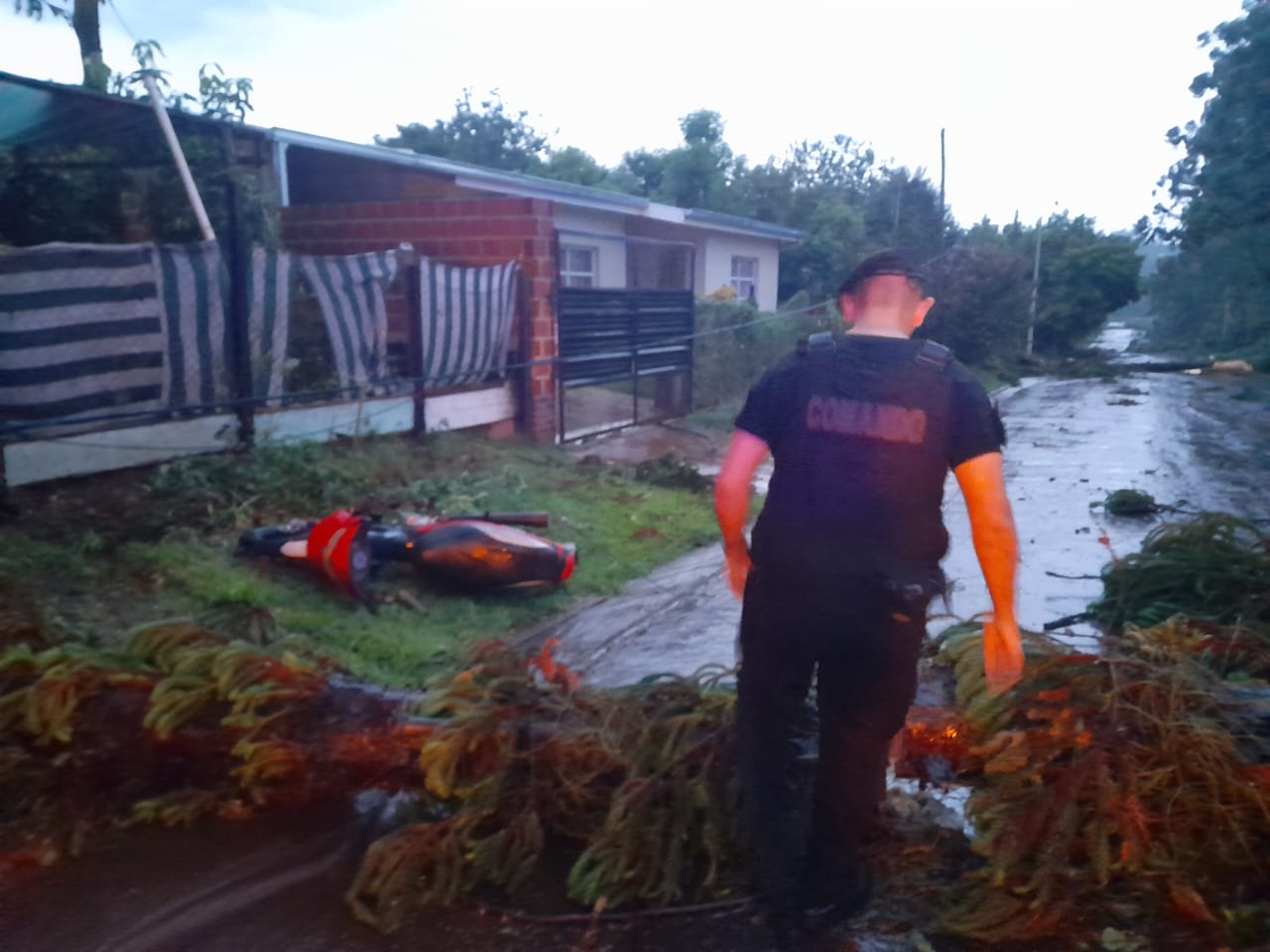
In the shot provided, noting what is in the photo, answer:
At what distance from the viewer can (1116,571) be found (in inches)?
212

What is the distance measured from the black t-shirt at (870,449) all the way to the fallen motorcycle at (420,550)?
3.24m

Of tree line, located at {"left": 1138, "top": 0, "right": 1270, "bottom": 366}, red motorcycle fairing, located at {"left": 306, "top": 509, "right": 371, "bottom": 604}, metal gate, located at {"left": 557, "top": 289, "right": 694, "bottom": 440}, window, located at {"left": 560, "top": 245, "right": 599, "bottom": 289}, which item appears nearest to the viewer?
red motorcycle fairing, located at {"left": 306, "top": 509, "right": 371, "bottom": 604}

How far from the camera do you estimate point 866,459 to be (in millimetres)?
2791

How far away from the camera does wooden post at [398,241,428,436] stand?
9.06 metres

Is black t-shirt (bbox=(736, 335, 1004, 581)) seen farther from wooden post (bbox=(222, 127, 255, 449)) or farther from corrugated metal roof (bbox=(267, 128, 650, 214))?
corrugated metal roof (bbox=(267, 128, 650, 214))

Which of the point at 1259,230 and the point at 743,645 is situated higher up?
the point at 1259,230

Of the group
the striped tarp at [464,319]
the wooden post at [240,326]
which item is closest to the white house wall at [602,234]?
the striped tarp at [464,319]

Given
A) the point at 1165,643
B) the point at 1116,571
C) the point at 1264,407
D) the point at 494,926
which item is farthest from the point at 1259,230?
the point at 494,926

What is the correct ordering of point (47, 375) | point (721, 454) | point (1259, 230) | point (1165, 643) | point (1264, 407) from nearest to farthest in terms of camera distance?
1. point (1165, 643)
2. point (47, 375)
3. point (721, 454)
4. point (1264, 407)
5. point (1259, 230)

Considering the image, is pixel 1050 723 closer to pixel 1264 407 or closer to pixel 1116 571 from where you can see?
pixel 1116 571

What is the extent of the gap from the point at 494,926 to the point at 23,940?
47.9 inches

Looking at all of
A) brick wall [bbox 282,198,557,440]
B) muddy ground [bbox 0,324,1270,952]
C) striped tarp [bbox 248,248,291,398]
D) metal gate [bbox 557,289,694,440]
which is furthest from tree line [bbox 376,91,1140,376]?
muddy ground [bbox 0,324,1270,952]

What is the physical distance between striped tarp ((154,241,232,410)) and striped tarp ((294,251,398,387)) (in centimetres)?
94

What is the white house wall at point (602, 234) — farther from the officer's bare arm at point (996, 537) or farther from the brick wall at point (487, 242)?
the officer's bare arm at point (996, 537)
